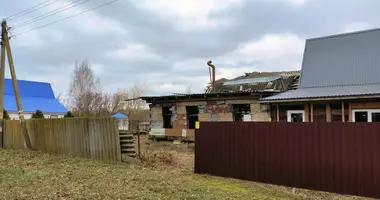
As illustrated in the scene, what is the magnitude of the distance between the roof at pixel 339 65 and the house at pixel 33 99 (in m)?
26.4

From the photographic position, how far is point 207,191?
6254 millimetres

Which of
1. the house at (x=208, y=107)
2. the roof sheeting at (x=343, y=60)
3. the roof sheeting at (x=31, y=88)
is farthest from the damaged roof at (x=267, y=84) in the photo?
the roof sheeting at (x=31, y=88)

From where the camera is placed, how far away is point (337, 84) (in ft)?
45.3

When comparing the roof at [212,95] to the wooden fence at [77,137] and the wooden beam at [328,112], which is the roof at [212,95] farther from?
the wooden fence at [77,137]

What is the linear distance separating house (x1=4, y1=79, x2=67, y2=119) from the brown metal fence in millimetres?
27553

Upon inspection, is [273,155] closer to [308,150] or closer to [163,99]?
[308,150]

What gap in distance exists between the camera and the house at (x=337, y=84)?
1159 cm

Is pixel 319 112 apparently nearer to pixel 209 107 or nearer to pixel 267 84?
pixel 209 107

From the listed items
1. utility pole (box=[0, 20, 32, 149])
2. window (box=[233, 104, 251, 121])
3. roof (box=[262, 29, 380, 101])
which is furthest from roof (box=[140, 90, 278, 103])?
utility pole (box=[0, 20, 32, 149])

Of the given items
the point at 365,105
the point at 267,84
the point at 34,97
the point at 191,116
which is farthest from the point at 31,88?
the point at 365,105

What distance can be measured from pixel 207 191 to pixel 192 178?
1720 millimetres

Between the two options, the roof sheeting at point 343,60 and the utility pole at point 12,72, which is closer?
the roof sheeting at point 343,60

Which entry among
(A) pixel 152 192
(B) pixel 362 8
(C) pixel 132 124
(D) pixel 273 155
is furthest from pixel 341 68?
(C) pixel 132 124

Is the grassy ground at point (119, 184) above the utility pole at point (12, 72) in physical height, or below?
below
